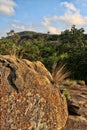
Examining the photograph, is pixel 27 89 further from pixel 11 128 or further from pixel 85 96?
pixel 85 96

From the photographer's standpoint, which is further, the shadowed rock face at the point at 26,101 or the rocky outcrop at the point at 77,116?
the rocky outcrop at the point at 77,116

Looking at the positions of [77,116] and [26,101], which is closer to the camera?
[26,101]

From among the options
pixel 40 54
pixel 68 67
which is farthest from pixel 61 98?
pixel 40 54

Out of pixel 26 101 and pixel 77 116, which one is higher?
pixel 26 101

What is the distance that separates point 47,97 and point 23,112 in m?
0.95

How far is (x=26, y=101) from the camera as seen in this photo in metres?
7.34

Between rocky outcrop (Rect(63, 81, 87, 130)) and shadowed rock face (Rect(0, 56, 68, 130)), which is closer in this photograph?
shadowed rock face (Rect(0, 56, 68, 130))

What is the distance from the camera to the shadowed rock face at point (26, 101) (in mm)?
7020

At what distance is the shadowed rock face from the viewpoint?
702cm

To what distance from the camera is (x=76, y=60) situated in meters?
22.5

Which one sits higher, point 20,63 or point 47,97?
point 20,63

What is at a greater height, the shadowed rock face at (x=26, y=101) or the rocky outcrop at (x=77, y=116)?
the shadowed rock face at (x=26, y=101)

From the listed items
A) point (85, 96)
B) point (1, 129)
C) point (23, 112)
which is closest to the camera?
point (1, 129)

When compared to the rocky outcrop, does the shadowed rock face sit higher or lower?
higher
